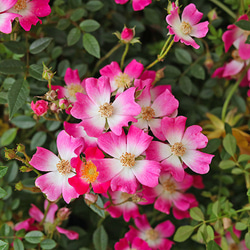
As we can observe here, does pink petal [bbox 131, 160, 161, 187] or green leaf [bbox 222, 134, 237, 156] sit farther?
green leaf [bbox 222, 134, 237, 156]

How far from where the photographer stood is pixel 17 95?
3.32ft

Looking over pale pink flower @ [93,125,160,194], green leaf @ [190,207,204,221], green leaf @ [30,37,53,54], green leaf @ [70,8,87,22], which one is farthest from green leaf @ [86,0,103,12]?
green leaf @ [190,207,204,221]

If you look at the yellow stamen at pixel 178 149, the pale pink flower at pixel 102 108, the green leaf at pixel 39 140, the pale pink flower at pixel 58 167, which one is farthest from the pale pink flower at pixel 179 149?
the green leaf at pixel 39 140

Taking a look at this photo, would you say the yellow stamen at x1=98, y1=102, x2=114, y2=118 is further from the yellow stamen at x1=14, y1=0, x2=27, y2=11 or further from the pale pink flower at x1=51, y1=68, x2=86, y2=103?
the yellow stamen at x1=14, y1=0, x2=27, y2=11

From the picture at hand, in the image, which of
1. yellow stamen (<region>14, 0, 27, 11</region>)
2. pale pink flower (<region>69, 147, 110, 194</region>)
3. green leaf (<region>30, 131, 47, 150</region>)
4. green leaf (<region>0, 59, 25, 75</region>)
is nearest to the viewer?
pale pink flower (<region>69, 147, 110, 194</region>)

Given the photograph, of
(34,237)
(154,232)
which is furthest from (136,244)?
(34,237)

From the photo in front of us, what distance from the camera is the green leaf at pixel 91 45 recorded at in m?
1.12

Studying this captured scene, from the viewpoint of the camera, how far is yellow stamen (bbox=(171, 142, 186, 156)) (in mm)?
932

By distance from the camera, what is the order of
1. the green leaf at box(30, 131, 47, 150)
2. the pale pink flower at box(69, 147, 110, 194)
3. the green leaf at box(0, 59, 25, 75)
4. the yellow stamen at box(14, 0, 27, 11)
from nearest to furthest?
the pale pink flower at box(69, 147, 110, 194) < the yellow stamen at box(14, 0, 27, 11) < the green leaf at box(0, 59, 25, 75) < the green leaf at box(30, 131, 47, 150)

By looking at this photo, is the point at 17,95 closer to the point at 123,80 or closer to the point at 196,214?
the point at 123,80

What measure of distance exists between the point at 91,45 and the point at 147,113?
1.13ft

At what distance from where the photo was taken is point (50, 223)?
118 centimetres

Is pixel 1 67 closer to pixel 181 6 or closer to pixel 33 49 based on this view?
pixel 33 49

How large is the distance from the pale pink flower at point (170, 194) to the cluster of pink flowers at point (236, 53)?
1.27 ft
